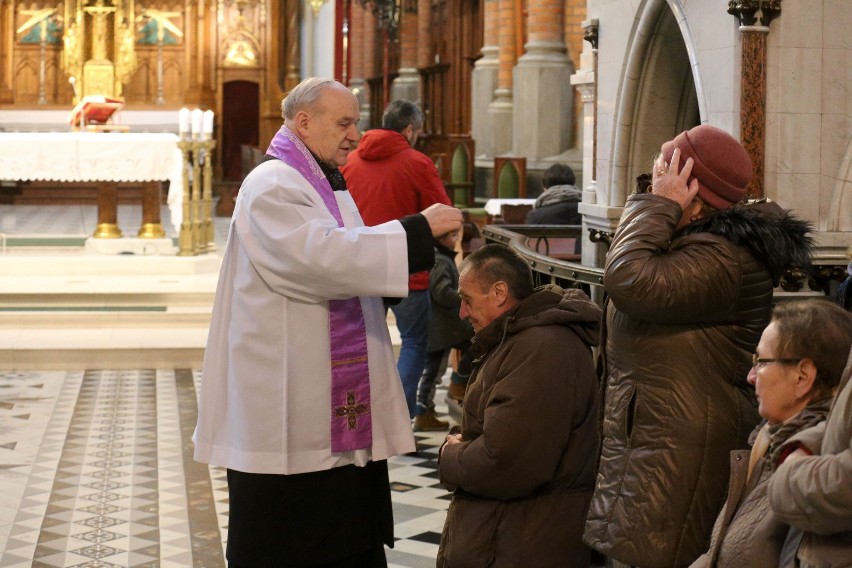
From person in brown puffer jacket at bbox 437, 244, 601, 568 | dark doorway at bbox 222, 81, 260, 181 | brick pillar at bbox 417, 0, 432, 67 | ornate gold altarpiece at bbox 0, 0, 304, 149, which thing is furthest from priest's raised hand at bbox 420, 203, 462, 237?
dark doorway at bbox 222, 81, 260, 181

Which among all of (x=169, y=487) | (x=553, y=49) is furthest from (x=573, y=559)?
(x=553, y=49)

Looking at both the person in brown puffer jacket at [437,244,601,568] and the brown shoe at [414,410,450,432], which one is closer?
the person in brown puffer jacket at [437,244,601,568]

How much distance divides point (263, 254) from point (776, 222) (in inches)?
48.7

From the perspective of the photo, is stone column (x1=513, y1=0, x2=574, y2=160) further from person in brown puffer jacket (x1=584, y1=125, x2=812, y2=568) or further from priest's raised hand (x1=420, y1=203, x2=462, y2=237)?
person in brown puffer jacket (x1=584, y1=125, x2=812, y2=568)

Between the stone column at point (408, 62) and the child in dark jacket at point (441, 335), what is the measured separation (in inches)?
581

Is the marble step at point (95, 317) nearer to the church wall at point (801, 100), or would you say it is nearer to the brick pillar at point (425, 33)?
the church wall at point (801, 100)

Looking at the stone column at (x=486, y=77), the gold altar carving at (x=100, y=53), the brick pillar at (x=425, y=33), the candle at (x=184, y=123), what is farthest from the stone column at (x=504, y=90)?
the candle at (x=184, y=123)

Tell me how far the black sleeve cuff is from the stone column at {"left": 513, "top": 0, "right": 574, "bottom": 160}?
11.6 metres

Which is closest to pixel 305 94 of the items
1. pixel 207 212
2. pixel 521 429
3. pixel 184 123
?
pixel 521 429

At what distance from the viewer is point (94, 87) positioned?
17.2 m

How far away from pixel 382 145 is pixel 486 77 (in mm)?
10551

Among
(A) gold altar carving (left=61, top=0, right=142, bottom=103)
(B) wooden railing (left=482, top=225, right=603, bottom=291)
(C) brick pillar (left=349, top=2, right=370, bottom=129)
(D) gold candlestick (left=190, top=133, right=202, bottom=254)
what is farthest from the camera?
(C) brick pillar (left=349, top=2, right=370, bottom=129)

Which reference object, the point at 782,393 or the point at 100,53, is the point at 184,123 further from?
the point at 782,393

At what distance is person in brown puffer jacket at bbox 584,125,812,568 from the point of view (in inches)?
118
